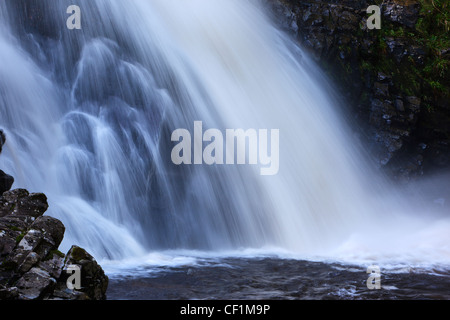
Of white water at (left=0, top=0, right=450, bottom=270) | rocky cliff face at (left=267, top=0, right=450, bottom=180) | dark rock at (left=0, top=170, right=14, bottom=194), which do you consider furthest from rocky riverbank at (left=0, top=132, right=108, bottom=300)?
rocky cliff face at (left=267, top=0, right=450, bottom=180)

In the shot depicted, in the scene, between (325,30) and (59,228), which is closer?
(59,228)

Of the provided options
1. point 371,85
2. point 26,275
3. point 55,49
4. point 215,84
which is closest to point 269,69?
point 215,84

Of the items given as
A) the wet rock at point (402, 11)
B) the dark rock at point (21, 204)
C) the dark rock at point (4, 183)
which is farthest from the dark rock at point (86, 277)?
the wet rock at point (402, 11)

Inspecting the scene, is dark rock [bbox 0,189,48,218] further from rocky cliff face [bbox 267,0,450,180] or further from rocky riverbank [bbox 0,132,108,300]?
rocky cliff face [bbox 267,0,450,180]

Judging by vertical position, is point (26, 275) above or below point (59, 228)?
below

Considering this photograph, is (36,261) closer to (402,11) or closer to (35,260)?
(35,260)

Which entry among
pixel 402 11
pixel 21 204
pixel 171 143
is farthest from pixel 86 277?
pixel 402 11

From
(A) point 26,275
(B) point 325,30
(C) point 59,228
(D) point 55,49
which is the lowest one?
(A) point 26,275

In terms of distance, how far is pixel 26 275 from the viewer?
511 centimetres

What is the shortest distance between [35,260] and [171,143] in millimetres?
5316

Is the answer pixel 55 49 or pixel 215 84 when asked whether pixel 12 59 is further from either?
pixel 215 84
